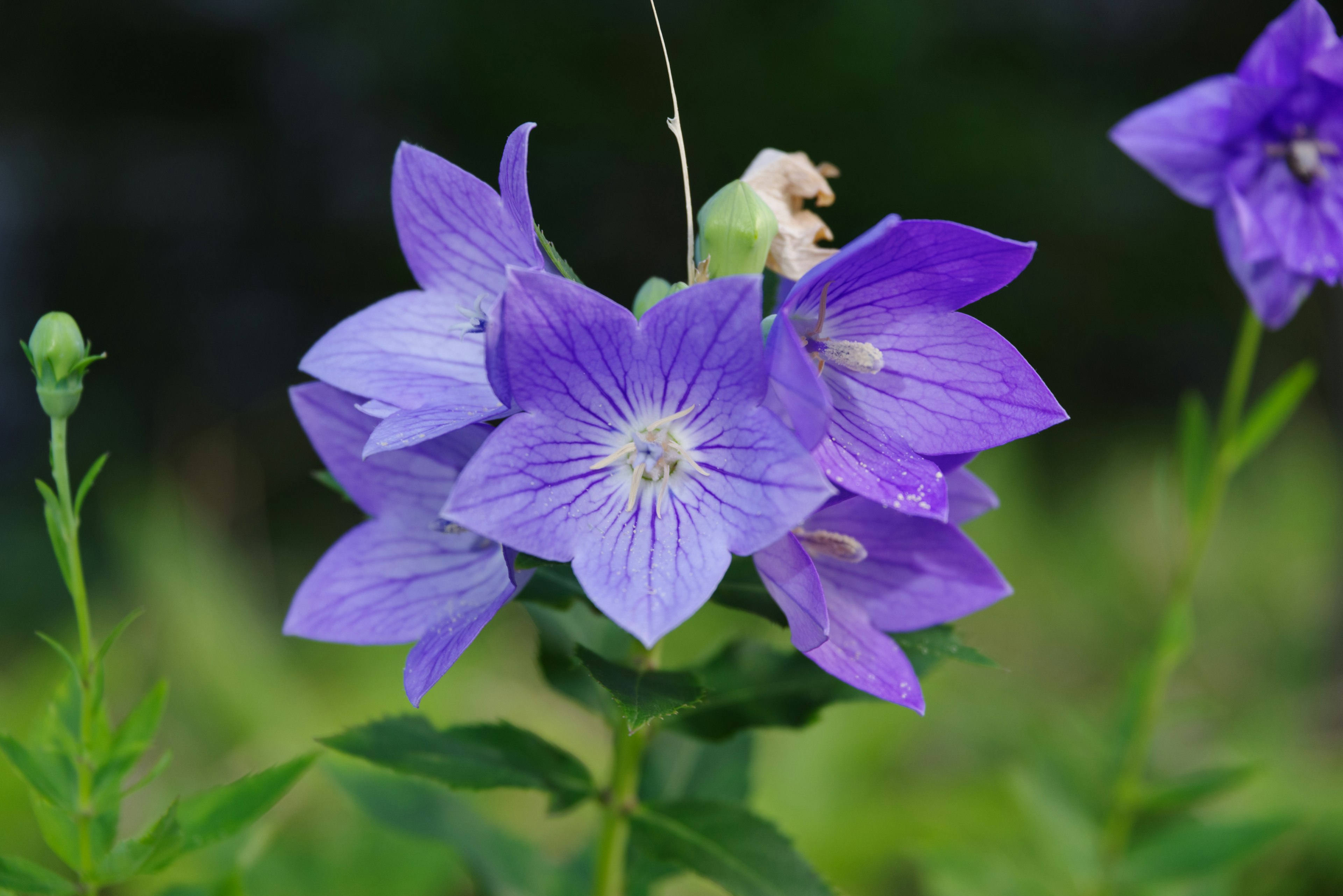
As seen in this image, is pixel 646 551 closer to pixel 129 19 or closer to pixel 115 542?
pixel 115 542

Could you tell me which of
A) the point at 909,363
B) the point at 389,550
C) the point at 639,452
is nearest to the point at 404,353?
the point at 389,550

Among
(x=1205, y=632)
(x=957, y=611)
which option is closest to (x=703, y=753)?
(x=957, y=611)

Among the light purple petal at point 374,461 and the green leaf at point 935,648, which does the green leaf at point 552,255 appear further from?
the green leaf at point 935,648

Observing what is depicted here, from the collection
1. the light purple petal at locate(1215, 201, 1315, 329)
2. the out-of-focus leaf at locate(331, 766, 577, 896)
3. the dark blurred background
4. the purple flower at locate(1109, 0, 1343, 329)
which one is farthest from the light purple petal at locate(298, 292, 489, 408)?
the dark blurred background

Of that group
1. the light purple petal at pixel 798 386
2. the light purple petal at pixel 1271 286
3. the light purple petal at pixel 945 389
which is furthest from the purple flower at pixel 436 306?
the light purple petal at pixel 1271 286

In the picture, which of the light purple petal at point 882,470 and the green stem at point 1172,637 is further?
the green stem at point 1172,637

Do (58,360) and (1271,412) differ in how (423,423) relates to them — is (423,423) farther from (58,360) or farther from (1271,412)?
(1271,412)
